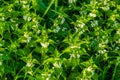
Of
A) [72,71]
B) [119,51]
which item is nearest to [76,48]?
[72,71]

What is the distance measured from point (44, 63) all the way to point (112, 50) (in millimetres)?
857

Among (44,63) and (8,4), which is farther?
(8,4)

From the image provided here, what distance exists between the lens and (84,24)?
4.23 metres

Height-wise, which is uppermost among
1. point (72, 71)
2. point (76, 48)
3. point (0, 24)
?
point (0, 24)

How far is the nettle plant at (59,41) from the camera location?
3842mm

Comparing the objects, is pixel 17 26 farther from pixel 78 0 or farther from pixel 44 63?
pixel 78 0

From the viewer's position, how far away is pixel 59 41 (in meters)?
4.30

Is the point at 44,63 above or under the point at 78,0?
under

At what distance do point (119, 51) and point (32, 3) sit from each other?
3.78ft

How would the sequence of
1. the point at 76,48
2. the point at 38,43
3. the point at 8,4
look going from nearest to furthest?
the point at 76,48
the point at 38,43
the point at 8,4

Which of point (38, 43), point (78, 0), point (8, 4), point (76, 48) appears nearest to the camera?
point (76, 48)

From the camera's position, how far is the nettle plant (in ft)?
12.6

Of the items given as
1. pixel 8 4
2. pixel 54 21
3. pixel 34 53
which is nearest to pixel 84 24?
pixel 54 21

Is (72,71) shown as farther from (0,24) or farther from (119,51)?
(0,24)
